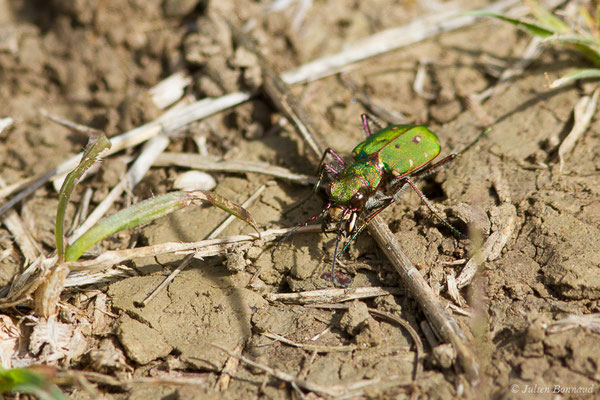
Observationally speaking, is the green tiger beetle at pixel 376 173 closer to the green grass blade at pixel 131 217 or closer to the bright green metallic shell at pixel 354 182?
the bright green metallic shell at pixel 354 182

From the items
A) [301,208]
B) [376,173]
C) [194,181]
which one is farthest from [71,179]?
[376,173]

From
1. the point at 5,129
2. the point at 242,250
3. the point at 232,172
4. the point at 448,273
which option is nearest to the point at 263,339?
the point at 242,250

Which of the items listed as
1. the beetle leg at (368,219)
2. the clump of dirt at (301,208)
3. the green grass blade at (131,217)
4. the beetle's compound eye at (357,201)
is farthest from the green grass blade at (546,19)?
the green grass blade at (131,217)

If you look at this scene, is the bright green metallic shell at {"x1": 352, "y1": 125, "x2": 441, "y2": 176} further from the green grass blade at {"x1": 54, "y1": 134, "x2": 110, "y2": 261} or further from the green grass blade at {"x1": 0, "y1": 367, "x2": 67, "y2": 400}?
the green grass blade at {"x1": 0, "y1": 367, "x2": 67, "y2": 400}

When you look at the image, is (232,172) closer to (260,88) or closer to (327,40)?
(260,88)

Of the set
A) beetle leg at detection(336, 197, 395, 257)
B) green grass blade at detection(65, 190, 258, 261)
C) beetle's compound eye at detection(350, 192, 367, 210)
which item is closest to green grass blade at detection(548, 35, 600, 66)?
beetle leg at detection(336, 197, 395, 257)

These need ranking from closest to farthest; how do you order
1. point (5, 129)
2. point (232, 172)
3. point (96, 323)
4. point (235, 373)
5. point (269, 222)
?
point (235, 373), point (96, 323), point (269, 222), point (232, 172), point (5, 129)

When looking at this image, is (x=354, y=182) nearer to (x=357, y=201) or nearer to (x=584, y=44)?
(x=357, y=201)
